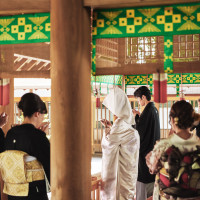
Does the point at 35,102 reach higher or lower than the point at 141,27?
lower

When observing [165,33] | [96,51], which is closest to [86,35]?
[96,51]

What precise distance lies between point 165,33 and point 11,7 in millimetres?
1640

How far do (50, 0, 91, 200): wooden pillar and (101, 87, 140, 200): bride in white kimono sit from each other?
73.9 inches

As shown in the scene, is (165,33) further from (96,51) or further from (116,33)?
(96,51)

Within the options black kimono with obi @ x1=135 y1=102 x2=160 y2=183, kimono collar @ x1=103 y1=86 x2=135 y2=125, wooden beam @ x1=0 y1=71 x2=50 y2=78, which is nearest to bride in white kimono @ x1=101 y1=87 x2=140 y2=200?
kimono collar @ x1=103 y1=86 x2=135 y2=125

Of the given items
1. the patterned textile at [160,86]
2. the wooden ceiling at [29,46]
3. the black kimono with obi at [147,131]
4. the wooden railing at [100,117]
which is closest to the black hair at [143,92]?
the black kimono with obi at [147,131]

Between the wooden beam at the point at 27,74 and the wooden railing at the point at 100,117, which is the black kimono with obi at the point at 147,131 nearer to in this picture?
the wooden beam at the point at 27,74

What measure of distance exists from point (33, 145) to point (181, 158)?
1.29 m

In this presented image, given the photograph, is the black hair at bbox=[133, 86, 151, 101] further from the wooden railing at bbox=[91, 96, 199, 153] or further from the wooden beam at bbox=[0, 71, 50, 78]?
the wooden railing at bbox=[91, 96, 199, 153]

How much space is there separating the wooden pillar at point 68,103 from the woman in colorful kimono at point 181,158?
812mm

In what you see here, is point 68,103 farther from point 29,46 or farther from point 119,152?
point 119,152

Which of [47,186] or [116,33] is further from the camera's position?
[116,33]

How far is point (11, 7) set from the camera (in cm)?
356

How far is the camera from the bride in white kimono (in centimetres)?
514
